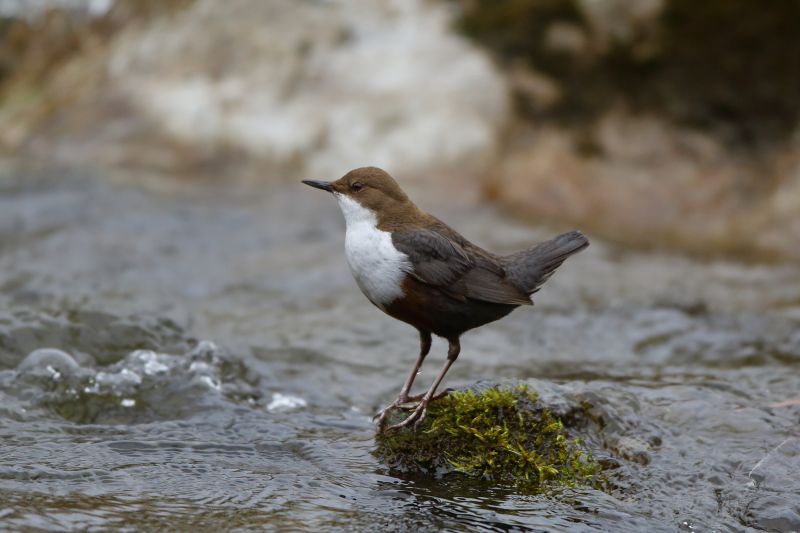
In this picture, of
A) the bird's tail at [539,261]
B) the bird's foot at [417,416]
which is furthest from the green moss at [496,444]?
the bird's tail at [539,261]

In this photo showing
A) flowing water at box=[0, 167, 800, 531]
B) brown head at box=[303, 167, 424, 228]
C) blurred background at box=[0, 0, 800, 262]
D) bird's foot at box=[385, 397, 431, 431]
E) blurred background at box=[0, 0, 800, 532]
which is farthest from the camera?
blurred background at box=[0, 0, 800, 262]

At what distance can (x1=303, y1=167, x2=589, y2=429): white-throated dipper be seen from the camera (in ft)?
12.3

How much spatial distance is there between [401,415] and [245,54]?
7.01 metres

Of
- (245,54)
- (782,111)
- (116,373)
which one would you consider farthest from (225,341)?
(782,111)

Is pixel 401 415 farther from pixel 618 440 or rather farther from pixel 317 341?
pixel 317 341

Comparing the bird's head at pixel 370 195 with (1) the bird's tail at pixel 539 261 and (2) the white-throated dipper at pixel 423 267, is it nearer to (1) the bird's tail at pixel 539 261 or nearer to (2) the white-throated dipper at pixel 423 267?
(2) the white-throated dipper at pixel 423 267

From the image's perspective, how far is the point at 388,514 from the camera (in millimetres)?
3242

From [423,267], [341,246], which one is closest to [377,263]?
[423,267]

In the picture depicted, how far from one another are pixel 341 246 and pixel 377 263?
170 inches

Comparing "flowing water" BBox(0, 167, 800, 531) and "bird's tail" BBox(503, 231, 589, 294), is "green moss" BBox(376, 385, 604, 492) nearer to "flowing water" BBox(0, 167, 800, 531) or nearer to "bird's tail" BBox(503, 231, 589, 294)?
"flowing water" BBox(0, 167, 800, 531)

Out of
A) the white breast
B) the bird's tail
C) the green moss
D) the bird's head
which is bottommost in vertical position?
the green moss

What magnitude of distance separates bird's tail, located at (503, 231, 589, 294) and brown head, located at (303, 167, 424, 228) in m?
0.47

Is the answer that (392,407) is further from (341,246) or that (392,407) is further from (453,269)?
Result: (341,246)

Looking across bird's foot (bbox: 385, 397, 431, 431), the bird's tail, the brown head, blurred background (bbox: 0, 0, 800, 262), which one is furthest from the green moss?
blurred background (bbox: 0, 0, 800, 262)
